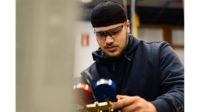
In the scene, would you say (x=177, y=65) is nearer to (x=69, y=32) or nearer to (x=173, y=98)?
(x=173, y=98)

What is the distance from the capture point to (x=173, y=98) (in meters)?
0.75

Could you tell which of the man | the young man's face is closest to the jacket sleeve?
the man

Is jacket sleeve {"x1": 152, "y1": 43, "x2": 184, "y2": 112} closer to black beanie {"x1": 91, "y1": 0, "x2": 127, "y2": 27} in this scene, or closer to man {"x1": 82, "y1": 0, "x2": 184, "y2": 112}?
man {"x1": 82, "y1": 0, "x2": 184, "y2": 112}

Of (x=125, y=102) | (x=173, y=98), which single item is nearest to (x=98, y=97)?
(x=125, y=102)

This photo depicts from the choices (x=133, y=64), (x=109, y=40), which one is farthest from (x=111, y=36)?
(x=133, y=64)

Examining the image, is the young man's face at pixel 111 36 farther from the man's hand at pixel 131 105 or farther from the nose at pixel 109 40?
the man's hand at pixel 131 105

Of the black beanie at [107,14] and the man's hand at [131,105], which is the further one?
the black beanie at [107,14]

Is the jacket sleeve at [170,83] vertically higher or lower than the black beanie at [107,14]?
lower

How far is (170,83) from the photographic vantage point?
0.80 meters

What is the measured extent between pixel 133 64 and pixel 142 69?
0.09 ft

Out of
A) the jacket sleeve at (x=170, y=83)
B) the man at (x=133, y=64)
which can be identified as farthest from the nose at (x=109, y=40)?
the jacket sleeve at (x=170, y=83)

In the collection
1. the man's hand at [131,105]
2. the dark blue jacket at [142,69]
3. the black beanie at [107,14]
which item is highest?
the black beanie at [107,14]

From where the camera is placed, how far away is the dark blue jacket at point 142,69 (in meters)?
0.82
